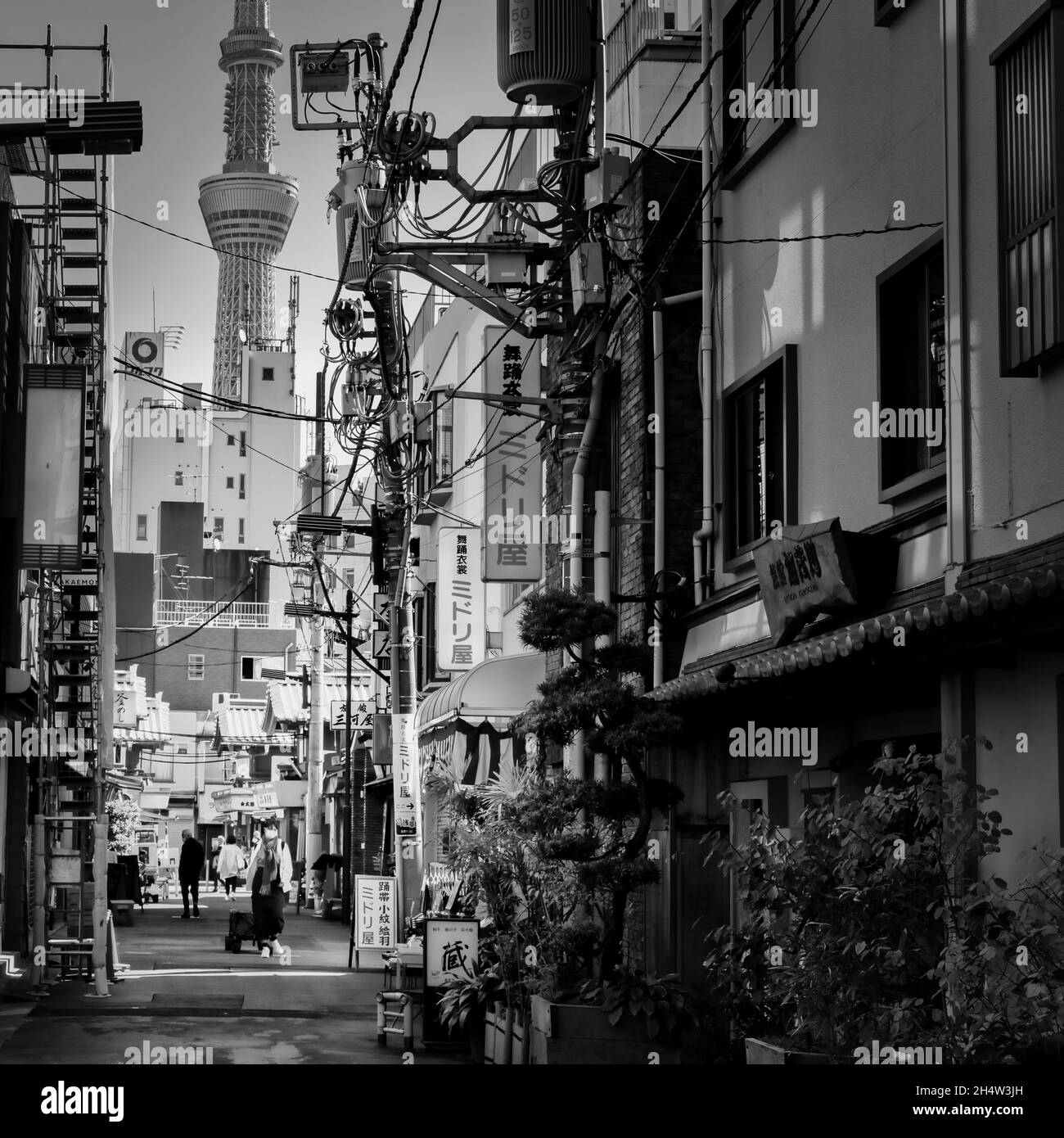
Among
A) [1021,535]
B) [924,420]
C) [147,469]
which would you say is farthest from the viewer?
[147,469]

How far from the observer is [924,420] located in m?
11.3

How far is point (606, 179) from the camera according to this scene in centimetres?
1628

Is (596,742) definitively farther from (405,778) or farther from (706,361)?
(405,778)

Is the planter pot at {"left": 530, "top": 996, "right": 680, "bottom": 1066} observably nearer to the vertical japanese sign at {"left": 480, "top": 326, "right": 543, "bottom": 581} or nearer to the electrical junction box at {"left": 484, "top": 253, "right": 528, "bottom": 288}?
the electrical junction box at {"left": 484, "top": 253, "right": 528, "bottom": 288}

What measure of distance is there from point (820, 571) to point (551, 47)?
7.89 meters

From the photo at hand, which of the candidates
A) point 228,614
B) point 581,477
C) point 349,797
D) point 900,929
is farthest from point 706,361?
point 228,614

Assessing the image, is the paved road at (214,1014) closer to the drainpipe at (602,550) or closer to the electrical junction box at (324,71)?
the drainpipe at (602,550)

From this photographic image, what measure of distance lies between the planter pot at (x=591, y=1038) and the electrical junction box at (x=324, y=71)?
13.4 m

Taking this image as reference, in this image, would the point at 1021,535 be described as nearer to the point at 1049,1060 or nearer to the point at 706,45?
the point at 1049,1060

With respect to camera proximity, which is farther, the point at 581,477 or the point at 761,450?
the point at 581,477

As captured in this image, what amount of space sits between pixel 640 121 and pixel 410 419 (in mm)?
7358

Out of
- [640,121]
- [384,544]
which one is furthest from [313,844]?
[640,121]

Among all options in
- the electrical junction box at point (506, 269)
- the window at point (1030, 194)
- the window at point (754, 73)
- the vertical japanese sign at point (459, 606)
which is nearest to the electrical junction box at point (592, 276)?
the window at point (754, 73)

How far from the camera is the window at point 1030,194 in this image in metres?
8.83
